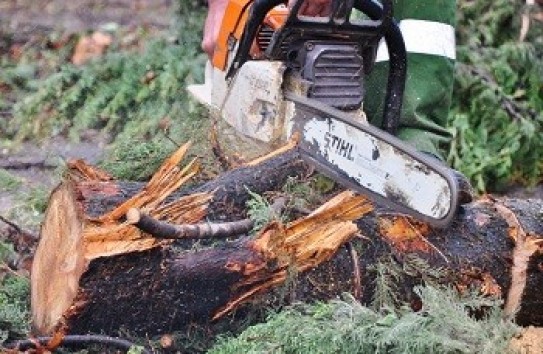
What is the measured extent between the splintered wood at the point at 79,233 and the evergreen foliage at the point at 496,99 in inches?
87.3

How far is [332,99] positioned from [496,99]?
82.9 inches

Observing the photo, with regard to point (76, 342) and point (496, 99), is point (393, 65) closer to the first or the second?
point (76, 342)

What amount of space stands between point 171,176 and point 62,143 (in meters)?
2.70

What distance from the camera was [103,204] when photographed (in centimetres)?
219

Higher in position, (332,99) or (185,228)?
(332,99)

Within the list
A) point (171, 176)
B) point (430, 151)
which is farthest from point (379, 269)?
point (430, 151)

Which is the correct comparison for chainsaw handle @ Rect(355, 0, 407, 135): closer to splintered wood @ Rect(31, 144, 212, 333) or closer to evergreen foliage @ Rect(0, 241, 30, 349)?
splintered wood @ Rect(31, 144, 212, 333)

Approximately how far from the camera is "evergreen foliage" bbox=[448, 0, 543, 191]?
431 cm

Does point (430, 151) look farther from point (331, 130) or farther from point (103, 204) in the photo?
point (103, 204)

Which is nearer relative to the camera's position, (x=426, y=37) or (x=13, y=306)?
(x=13, y=306)

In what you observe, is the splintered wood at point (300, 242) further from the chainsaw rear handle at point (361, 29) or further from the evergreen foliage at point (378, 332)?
the chainsaw rear handle at point (361, 29)

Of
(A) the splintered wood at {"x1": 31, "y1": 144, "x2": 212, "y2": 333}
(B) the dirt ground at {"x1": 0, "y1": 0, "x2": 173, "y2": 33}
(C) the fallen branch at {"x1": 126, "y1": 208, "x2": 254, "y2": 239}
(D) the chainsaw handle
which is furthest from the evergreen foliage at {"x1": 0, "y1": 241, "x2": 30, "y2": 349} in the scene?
(B) the dirt ground at {"x1": 0, "y1": 0, "x2": 173, "y2": 33}

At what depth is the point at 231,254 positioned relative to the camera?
218 cm

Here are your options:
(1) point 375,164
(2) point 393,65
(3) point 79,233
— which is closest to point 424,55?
(2) point 393,65
